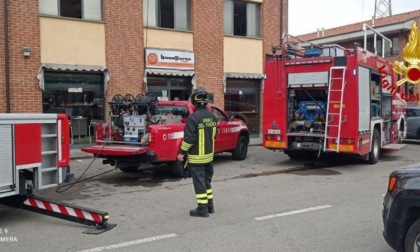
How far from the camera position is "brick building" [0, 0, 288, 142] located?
1342cm

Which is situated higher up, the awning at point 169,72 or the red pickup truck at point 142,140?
the awning at point 169,72

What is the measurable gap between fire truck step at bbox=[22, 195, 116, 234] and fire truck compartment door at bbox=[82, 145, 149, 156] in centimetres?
259

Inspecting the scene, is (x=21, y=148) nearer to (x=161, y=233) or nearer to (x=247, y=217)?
(x=161, y=233)

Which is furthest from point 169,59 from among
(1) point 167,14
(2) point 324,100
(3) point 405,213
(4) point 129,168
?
(3) point 405,213

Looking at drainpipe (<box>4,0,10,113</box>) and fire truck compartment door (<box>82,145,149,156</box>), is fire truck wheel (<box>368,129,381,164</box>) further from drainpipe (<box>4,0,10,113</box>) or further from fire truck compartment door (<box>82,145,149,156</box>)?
drainpipe (<box>4,0,10,113</box>)

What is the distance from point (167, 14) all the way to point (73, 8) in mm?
3529

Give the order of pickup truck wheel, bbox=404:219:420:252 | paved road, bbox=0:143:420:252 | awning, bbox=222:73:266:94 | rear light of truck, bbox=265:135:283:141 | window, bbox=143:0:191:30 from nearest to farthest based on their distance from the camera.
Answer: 1. pickup truck wheel, bbox=404:219:420:252
2. paved road, bbox=0:143:420:252
3. rear light of truck, bbox=265:135:283:141
4. window, bbox=143:0:191:30
5. awning, bbox=222:73:266:94

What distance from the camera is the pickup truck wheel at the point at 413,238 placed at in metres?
4.00

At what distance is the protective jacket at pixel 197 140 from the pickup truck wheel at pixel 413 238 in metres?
3.11

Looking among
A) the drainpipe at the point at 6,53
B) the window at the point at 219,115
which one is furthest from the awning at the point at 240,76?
the drainpipe at the point at 6,53

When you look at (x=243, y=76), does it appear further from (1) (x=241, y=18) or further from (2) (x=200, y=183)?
(2) (x=200, y=183)


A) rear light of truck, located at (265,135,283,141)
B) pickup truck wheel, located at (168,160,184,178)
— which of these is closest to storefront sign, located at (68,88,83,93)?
pickup truck wheel, located at (168,160,184,178)

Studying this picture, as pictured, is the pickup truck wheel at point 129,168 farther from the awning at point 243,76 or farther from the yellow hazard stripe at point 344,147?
the awning at point 243,76

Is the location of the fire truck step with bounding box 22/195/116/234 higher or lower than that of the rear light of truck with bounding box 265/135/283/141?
lower
